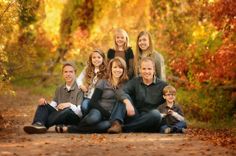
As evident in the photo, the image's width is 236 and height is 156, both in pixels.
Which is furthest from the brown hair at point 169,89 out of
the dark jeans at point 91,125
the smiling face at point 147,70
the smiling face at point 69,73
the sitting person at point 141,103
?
the smiling face at point 69,73

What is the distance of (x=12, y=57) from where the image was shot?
14.5m

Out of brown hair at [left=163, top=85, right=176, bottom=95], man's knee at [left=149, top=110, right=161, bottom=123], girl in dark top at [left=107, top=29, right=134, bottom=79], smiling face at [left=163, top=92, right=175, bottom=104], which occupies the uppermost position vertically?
girl in dark top at [left=107, top=29, right=134, bottom=79]

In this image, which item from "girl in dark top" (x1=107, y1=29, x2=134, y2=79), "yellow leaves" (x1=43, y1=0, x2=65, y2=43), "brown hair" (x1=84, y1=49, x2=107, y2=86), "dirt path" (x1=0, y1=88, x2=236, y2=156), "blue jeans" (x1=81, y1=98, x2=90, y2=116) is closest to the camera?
"dirt path" (x1=0, y1=88, x2=236, y2=156)

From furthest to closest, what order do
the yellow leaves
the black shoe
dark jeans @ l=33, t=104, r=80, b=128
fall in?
the yellow leaves
dark jeans @ l=33, t=104, r=80, b=128
the black shoe

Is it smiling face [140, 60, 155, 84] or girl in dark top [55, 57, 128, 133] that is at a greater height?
smiling face [140, 60, 155, 84]

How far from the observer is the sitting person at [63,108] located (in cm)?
979

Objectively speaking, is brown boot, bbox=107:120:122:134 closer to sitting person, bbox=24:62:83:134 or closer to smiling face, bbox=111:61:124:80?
sitting person, bbox=24:62:83:134

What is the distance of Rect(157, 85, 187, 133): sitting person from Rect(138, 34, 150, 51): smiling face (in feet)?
3.64

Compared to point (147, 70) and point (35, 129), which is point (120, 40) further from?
point (35, 129)

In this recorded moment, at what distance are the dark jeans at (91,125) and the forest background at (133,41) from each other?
4.82 ft

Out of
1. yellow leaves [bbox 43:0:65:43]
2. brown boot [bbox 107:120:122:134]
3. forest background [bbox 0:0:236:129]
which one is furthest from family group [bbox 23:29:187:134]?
yellow leaves [bbox 43:0:65:43]

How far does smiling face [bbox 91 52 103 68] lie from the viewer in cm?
1041

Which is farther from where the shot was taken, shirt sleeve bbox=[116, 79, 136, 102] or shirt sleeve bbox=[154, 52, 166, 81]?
shirt sleeve bbox=[154, 52, 166, 81]

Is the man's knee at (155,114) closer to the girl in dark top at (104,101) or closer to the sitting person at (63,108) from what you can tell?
the girl in dark top at (104,101)
